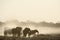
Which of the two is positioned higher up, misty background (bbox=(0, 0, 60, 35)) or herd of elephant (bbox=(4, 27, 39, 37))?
misty background (bbox=(0, 0, 60, 35))

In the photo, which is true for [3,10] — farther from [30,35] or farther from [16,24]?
[30,35]

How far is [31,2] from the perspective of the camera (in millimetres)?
1775

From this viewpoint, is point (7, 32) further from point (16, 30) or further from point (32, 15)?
point (32, 15)

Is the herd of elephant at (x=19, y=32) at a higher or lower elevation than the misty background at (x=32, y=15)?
lower

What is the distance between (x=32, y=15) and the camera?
1759mm

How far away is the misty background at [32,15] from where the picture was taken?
5.69 feet

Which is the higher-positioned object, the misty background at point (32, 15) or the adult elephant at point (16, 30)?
the misty background at point (32, 15)

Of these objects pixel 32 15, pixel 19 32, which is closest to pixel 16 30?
pixel 19 32

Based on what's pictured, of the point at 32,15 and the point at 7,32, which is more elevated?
the point at 32,15

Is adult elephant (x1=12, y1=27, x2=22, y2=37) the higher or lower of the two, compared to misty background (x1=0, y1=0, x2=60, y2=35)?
lower

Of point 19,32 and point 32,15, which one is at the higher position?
point 32,15

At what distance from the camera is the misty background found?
→ 1.74 metres

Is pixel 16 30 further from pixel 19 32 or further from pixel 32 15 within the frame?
pixel 32 15

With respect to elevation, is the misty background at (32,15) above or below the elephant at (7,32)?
above
